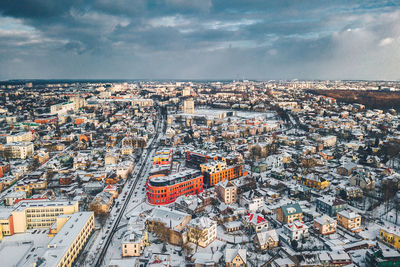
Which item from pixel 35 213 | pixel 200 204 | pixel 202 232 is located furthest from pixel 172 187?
pixel 35 213

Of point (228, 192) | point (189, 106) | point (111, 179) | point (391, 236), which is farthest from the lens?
point (189, 106)

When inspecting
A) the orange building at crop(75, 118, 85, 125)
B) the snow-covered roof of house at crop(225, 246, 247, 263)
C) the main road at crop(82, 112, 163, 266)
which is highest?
the orange building at crop(75, 118, 85, 125)

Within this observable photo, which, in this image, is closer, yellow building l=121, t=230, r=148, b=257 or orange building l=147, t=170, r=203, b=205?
yellow building l=121, t=230, r=148, b=257

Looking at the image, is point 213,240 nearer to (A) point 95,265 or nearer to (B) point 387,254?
(A) point 95,265

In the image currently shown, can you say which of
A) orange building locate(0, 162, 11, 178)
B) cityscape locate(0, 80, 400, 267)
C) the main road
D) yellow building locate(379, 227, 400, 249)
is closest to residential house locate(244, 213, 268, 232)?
cityscape locate(0, 80, 400, 267)

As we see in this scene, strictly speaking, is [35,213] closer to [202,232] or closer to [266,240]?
[202,232]

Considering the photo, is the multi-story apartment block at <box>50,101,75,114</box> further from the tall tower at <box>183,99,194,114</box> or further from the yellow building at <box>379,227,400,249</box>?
the yellow building at <box>379,227,400,249</box>

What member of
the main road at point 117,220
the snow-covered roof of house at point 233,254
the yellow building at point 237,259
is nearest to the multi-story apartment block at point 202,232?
the snow-covered roof of house at point 233,254

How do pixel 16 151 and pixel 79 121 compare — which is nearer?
pixel 16 151
